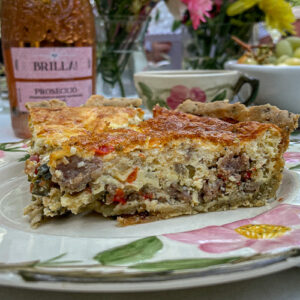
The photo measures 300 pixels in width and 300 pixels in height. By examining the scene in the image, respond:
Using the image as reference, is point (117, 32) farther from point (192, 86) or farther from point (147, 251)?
point (147, 251)

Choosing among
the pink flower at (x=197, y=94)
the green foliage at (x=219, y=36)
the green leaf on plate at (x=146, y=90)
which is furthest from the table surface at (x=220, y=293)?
the green foliage at (x=219, y=36)

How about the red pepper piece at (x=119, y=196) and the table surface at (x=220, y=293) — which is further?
the red pepper piece at (x=119, y=196)

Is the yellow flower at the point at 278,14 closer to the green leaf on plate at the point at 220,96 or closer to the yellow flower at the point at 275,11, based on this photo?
the yellow flower at the point at 275,11

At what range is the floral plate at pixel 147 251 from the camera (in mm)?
711

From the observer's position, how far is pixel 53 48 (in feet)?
6.69

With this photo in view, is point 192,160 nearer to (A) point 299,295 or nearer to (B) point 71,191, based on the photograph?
(B) point 71,191

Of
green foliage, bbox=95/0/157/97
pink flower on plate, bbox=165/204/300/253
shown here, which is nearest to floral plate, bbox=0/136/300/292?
pink flower on plate, bbox=165/204/300/253

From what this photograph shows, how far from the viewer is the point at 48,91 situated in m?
2.11

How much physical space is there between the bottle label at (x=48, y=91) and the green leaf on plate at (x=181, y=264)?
1558mm

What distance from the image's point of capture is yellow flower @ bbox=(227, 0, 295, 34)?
2456 millimetres

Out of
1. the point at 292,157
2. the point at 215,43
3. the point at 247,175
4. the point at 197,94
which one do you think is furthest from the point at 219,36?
the point at 247,175

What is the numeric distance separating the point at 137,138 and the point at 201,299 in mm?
551

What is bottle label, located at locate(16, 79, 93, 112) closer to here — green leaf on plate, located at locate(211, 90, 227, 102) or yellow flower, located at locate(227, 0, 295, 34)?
green leaf on plate, located at locate(211, 90, 227, 102)

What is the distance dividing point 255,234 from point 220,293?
7.1 inches
